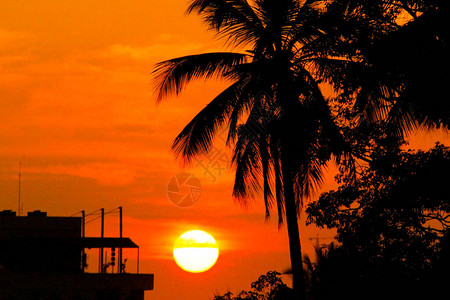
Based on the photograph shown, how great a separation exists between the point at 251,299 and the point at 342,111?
4762 mm

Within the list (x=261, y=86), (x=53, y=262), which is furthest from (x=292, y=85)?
(x=53, y=262)

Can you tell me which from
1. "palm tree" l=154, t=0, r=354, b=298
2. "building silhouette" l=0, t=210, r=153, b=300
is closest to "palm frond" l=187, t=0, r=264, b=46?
"palm tree" l=154, t=0, r=354, b=298

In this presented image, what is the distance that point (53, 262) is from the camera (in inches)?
1369

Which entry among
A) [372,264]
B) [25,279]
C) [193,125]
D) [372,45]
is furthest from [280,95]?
[25,279]

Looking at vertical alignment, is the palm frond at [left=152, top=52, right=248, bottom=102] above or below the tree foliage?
above

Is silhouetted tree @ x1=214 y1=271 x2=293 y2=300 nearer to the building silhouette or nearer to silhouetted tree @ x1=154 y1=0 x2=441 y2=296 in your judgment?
silhouetted tree @ x1=154 y1=0 x2=441 y2=296

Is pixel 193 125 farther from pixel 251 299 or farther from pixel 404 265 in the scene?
pixel 404 265

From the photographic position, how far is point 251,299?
15297 mm

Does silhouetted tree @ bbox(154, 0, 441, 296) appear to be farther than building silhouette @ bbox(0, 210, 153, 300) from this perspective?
No

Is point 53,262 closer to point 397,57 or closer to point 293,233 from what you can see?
point 293,233

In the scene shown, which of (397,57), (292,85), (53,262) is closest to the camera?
(397,57)

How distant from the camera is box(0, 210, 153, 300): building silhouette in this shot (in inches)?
1132

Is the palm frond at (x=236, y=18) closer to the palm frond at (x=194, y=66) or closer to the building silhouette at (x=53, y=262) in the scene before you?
the palm frond at (x=194, y=66)

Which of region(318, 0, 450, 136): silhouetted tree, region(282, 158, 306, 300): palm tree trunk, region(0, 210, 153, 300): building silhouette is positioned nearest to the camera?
region(318, 0, 450, 136): silhouetted tree
